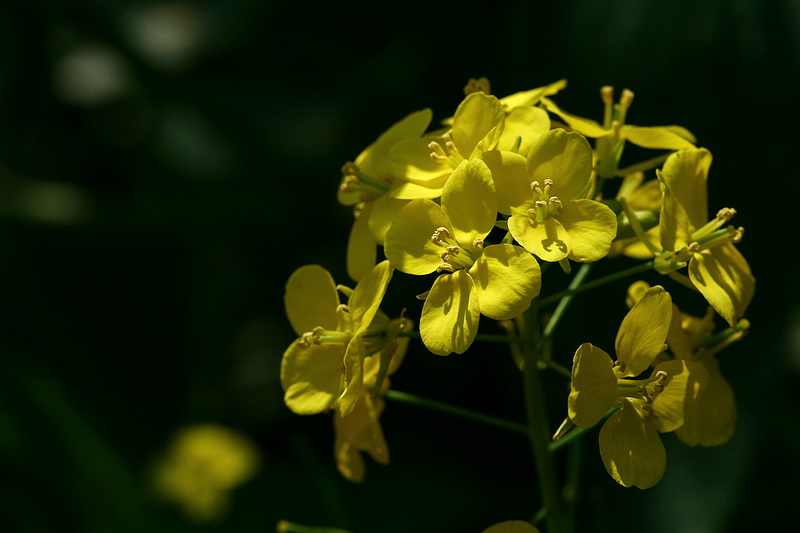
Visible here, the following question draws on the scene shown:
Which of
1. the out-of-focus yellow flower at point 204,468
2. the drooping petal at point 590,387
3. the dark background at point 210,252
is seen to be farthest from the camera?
the out-of-focus yellow flower at point 204,468

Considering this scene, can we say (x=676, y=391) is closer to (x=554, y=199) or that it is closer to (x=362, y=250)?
(x=554, y=199)

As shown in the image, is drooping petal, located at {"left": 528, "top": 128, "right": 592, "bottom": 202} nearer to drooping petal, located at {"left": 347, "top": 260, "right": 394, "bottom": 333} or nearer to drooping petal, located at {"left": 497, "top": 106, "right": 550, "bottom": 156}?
drooping petal, located at {"left": 497, "top": 106, "right": 550, "bottom": 156}

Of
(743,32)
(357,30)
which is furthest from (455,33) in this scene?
(743,32)

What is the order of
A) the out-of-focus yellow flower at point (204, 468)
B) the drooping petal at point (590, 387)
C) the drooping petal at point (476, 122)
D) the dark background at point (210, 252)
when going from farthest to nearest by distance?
the out-of-focus yellow flower at point (204, 468), the dark background at point (210, 252), the drooping petal at point (476, 122), the drooping petal at point (590, 387)

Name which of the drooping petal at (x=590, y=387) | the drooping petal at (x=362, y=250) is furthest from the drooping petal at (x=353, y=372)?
the drooping petal at (x=590, y=387)

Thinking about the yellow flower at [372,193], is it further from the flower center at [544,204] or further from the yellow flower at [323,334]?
the flower center at [544,204]

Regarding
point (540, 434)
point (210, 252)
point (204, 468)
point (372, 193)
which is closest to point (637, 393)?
point (540, 434)
